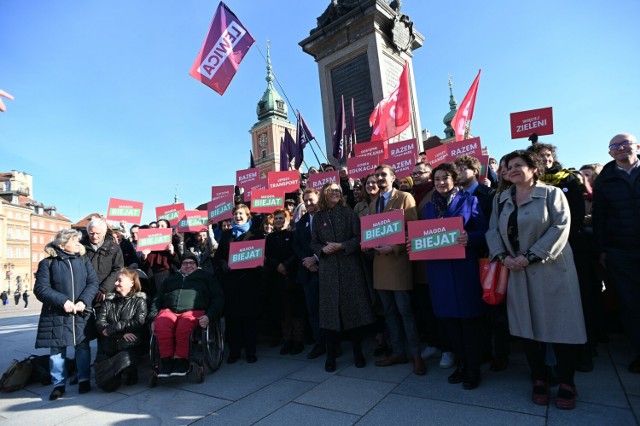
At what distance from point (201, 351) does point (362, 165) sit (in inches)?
180

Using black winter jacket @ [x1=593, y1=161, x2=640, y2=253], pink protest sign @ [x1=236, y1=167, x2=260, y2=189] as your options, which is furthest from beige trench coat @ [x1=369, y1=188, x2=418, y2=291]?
pink protest sign @ [x1=236, y1=167, x2=260, y2=189]

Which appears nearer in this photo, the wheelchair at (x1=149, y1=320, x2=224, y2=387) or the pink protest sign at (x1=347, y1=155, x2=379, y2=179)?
the wheelchair at (x1=149, y1=320, x2=224, y2=387)

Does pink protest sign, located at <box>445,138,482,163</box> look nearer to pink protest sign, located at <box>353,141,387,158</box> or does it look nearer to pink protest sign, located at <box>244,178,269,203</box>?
pink protest sign, located at <box>353,141,387,158</box>

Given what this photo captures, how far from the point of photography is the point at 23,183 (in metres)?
69.2

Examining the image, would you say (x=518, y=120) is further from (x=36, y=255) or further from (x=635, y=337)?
(x=36, y=255)

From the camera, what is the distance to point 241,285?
4.97m

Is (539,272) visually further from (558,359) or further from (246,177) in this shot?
(246,177)

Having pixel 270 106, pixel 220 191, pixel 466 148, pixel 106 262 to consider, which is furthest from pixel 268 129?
pixel 106 262

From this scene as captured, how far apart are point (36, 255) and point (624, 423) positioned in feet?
254

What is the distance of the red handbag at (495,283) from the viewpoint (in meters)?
2.94

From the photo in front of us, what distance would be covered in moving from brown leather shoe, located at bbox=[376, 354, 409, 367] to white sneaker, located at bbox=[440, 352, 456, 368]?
0.41 metres

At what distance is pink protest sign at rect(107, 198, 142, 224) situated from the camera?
7.12 metres

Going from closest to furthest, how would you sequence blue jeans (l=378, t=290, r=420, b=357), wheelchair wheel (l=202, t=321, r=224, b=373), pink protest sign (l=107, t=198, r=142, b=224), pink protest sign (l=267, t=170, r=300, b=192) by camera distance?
1. blue jeans (l=378, t=290, r=420, b=357)
2. wheelchair wheel (l=202, t=321, r=224, b=373)
3. pink protest sign (l=107, t=198, r=142, b=224)
4. pink protest sign (l=267, t=170, r=300, b=192)

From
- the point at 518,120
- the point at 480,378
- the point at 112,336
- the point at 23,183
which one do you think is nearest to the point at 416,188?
the point at 480,378
